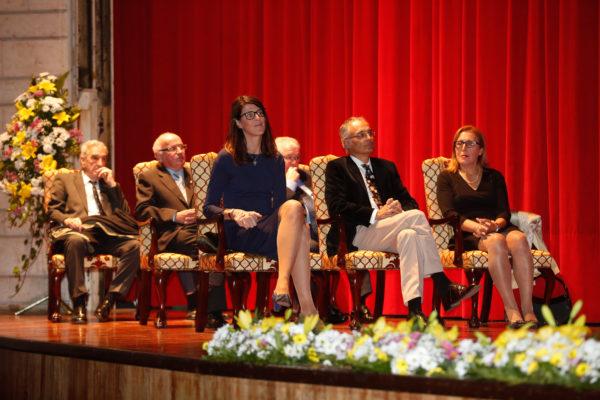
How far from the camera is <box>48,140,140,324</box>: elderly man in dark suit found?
20.0 feet

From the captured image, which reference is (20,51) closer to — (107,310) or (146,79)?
(146,79)

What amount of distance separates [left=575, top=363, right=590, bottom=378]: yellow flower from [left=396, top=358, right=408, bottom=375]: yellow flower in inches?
18.1

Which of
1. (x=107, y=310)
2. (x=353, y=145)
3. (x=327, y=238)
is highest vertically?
(x=353, y=145)

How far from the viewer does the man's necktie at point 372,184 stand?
5328mm

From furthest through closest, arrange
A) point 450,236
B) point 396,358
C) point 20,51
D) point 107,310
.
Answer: point 20,51 < point 107,310 < point 450,236 < point 396,358

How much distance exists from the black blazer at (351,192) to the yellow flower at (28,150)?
266 cm

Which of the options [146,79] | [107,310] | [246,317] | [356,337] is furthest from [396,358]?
[146,79]

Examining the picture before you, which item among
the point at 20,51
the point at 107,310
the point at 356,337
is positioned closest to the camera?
the point at 356,337

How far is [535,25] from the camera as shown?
6.51m

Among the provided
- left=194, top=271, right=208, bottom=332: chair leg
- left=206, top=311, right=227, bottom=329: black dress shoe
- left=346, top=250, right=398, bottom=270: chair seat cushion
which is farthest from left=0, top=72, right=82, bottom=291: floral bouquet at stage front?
left=346, top=250, right=398, bottom=270: chair seat cushion

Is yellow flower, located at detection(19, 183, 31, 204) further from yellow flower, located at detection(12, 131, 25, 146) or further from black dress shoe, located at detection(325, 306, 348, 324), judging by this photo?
black dress shoe, located at detection(325, 306, 348, 324)

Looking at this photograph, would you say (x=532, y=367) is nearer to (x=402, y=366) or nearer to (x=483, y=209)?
(x=402, y=366)

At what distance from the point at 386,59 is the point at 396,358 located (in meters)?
4.56

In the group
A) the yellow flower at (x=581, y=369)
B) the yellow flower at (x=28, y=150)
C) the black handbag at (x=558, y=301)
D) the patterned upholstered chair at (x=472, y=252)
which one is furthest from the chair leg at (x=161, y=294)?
the yellow flower at (x=581, y=369)
